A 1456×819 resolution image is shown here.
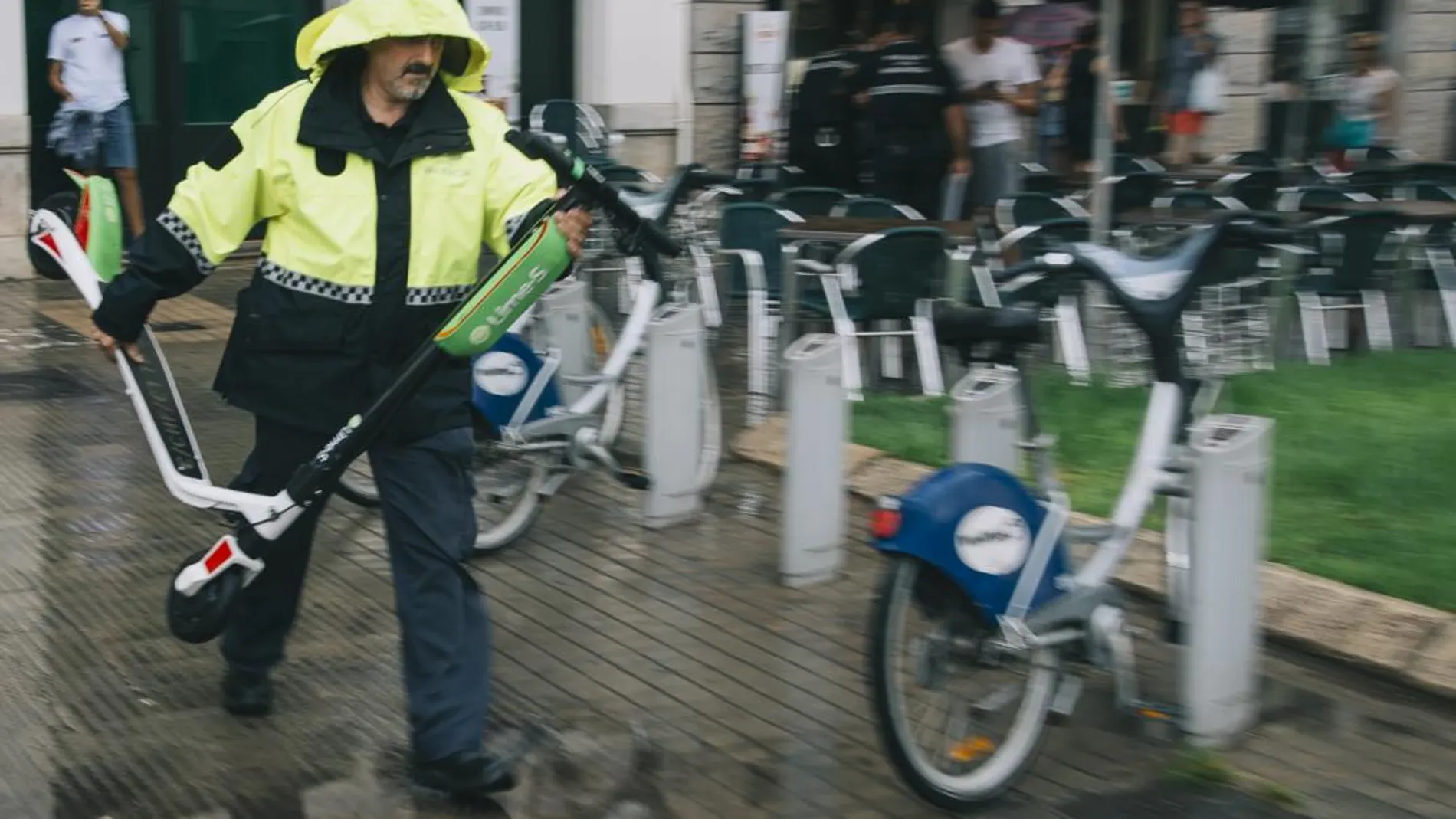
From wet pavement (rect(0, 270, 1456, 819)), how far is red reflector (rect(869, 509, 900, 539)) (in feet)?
2.23

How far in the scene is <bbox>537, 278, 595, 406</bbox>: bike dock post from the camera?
7750mm

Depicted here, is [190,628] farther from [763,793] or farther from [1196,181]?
[1196,181]

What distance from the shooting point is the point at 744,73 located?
50.3ft

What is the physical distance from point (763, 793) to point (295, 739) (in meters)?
1.20

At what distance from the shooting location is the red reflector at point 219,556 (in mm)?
4844

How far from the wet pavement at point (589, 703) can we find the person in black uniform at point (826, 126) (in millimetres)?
5384

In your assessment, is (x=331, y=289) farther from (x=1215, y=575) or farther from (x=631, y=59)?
(x=631, y=59)

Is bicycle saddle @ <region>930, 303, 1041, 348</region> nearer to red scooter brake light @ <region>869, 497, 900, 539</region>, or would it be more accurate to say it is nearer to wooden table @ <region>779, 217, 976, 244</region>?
red scooter brake light @ <region>869, 497, 900, 539</region>

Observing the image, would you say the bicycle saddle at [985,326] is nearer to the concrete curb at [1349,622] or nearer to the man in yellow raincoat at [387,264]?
the man in yellow raincoat at [387,264]

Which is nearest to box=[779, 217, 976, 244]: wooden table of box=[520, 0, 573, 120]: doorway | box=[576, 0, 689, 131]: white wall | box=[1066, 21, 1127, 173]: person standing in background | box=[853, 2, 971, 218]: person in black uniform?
box=[853, 2, 971, 218]: person in black uniform

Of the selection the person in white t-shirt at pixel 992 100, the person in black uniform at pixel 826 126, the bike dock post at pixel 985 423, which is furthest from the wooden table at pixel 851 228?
the bike dock post at pixel 985 423

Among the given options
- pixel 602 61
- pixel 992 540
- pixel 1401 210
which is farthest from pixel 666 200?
pixel 602 61

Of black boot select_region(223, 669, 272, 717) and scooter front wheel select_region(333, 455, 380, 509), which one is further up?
black boot select_region(223, 669, 272, 717)

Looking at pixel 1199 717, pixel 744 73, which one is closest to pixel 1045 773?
pixel 1199 717
